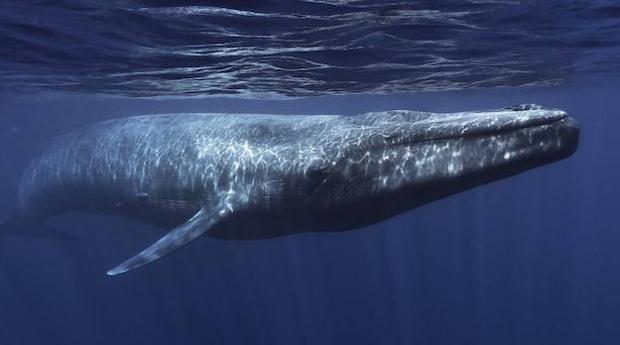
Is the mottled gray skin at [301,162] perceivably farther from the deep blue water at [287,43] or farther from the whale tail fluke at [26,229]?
the whale tail fluke at [26,229]

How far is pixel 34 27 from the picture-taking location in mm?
12844

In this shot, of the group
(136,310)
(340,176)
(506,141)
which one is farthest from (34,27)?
(136,310)

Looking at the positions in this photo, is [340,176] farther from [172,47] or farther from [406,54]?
[406,54]

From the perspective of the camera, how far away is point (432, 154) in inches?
255

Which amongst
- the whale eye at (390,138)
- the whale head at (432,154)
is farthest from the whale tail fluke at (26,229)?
the whale eye at (390,138)

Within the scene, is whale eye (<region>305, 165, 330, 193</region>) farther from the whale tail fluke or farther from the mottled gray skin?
the whale tail fluke

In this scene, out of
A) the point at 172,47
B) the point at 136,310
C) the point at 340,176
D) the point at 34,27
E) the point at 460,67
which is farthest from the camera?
the point at 136,310

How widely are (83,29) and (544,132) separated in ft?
36.9

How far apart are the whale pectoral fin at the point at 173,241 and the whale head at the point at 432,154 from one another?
5.77ft

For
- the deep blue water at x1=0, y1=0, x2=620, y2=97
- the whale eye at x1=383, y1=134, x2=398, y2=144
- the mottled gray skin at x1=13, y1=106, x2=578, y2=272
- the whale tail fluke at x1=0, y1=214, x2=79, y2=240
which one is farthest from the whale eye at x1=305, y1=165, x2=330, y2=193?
the whale tail fluke at x1=0, y1=214, x2=79, y2=240

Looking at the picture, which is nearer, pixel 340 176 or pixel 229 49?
pixel 340 176

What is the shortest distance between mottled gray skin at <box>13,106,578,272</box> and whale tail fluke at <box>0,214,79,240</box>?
4433mm

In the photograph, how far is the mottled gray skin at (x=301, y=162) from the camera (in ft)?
20.0

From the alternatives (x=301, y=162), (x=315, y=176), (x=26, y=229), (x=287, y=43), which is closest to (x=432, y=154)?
(x=315, y=176)
